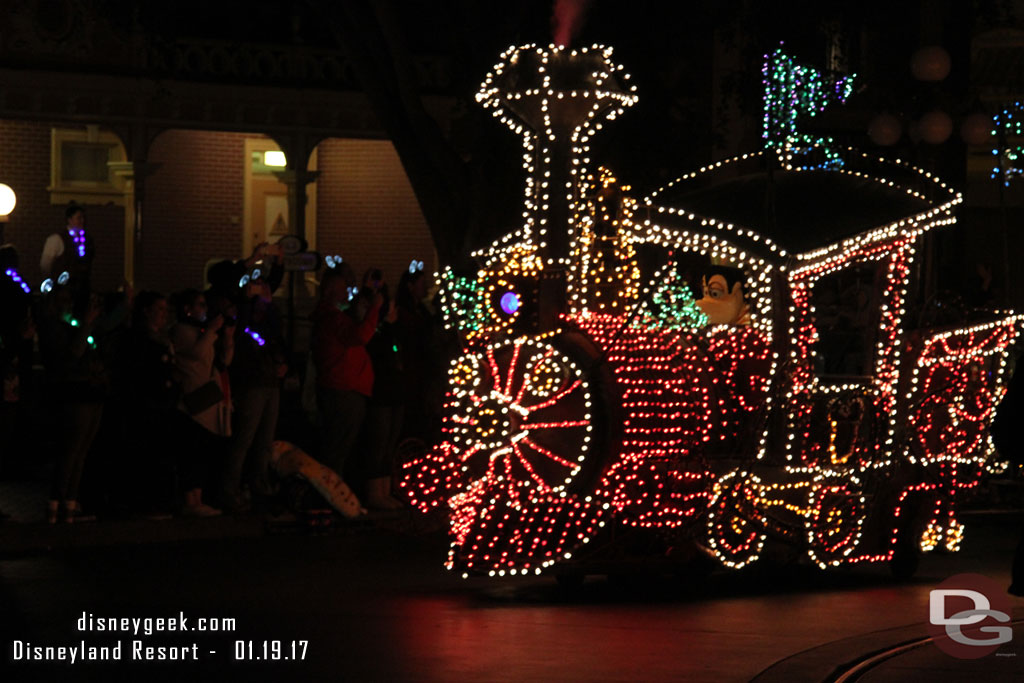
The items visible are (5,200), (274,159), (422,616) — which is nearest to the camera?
(422,616)

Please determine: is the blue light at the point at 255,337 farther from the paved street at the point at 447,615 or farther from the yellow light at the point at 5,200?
the yellow light at the point at 5,200

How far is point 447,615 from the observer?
380 inches

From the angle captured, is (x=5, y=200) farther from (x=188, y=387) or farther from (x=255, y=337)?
(x=188, y=387)

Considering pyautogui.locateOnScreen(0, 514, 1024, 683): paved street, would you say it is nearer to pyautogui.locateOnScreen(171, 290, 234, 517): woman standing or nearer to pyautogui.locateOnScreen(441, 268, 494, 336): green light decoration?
pyautogui.locateOnScreen(171, 290, 234, 517): woman standing

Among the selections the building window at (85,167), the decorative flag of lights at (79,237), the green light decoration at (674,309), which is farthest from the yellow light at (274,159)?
the green light decoration at (674,309)

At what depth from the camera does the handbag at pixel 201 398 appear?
1392cm

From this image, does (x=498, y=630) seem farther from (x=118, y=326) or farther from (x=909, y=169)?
(x=118, y=326)

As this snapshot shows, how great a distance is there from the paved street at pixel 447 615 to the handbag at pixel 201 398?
4.00 feet

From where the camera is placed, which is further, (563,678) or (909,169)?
(909,169)

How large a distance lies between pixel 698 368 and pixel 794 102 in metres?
2.39

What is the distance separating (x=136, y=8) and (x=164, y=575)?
880 centimetres

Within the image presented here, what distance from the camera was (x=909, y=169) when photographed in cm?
1158

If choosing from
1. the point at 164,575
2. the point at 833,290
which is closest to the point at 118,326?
the point at 164,575

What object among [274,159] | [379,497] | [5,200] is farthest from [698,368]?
[274,159]
